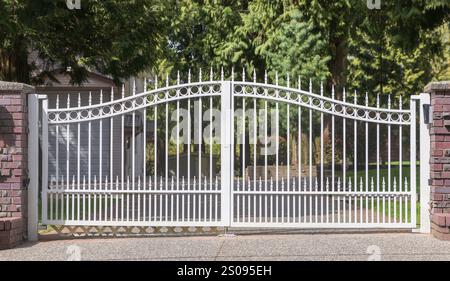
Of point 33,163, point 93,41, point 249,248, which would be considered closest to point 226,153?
point 249,248

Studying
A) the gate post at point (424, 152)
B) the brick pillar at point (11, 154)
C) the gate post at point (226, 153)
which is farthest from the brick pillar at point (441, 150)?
the brick pillar at point (11, 154)

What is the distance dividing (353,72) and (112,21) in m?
27.0

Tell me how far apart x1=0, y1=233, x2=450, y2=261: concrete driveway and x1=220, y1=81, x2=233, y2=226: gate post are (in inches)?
17.1

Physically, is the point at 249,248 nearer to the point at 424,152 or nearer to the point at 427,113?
the point at 424,152

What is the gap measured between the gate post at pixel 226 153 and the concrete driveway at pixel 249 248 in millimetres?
435

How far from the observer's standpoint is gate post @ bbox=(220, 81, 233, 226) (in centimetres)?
1009

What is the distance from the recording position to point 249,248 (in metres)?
9.20

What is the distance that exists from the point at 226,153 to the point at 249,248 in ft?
4.97

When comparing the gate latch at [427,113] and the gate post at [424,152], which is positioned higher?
the gate latch at [427,113]

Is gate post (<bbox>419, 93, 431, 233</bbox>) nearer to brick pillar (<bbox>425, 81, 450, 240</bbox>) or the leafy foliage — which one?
brick pillar (<bbox>425, 81, 450, 240</bbox>)

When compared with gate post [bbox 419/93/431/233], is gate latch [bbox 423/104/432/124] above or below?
above

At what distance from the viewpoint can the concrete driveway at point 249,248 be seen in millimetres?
8570

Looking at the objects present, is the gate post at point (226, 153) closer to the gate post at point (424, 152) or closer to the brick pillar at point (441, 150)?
the gate post at point (424, 152)

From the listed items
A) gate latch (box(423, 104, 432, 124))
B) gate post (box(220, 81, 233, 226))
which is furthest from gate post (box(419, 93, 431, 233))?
gate post (box(220, 81, 233, 226))
